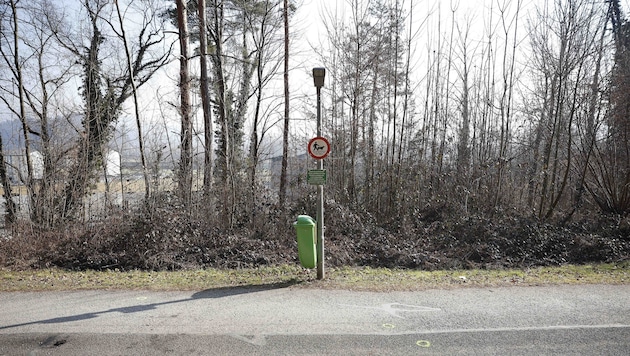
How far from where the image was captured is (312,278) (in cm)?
727

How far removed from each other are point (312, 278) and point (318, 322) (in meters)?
2.12

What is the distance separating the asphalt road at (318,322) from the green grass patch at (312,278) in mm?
349

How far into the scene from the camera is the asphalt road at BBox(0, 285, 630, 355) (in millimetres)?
4473

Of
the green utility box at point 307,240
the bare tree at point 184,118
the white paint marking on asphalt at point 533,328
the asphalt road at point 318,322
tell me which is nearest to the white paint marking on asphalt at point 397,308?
the asphalt road at point 318,322

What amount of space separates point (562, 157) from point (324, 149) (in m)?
11.2

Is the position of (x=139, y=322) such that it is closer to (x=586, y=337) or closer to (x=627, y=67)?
(x=586, y=337)

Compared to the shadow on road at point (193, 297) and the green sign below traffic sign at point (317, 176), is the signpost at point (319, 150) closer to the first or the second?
the green sign below traffic sign at point (317, 176)

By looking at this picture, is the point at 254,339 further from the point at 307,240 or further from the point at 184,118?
the point at 184,118

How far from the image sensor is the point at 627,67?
13.4m

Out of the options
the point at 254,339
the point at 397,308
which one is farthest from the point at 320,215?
the point at 254,339

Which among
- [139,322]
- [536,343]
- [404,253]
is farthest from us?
[404,253]

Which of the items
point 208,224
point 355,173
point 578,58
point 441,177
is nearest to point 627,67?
point 578,58

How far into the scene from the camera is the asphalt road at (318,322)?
14.7ft

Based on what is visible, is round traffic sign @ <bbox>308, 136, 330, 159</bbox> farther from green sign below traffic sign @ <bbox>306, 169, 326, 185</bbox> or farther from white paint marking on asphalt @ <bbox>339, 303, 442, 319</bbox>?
white paint marking on asphalt @ <bbox>339, 303, 442, 319</bbox>
